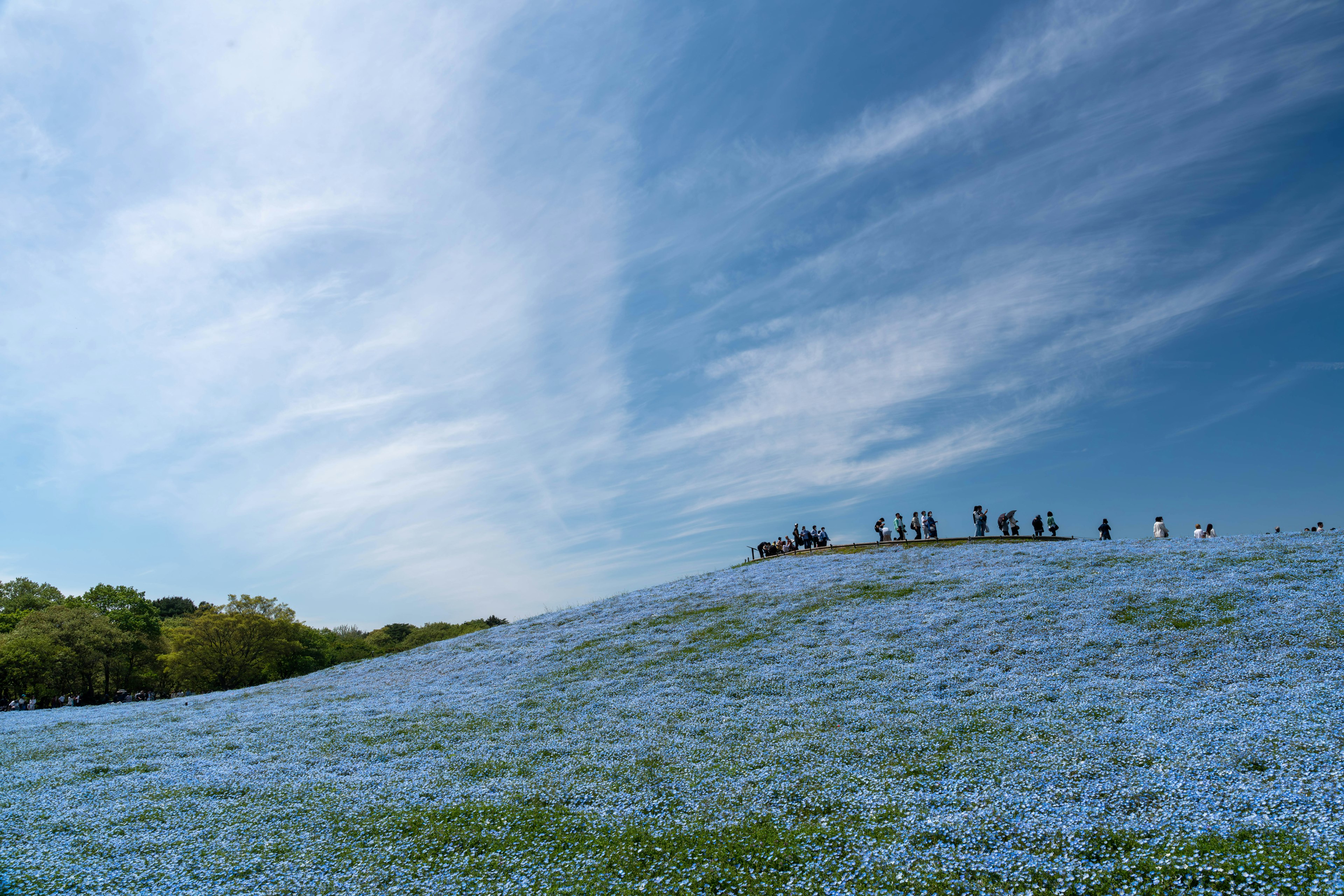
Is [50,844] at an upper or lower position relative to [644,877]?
upper

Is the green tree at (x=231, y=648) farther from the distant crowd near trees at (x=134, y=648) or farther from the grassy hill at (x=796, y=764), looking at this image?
the grassy hill at (x=796, y=764)

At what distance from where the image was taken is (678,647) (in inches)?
999

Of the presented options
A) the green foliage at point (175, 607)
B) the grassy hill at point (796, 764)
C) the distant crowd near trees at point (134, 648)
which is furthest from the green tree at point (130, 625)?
the green foliage at point (175, 607)

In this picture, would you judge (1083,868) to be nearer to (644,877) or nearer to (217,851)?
(644,877)

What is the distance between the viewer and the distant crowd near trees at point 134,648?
3953 cm

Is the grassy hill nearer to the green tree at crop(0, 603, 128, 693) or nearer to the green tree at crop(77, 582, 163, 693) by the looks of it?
the green tree at crop(0, 603, 128, 693)

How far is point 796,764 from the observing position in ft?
45.7

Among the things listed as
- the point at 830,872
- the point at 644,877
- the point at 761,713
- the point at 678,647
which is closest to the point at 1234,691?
the point at 761,713

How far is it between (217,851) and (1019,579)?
28.0m

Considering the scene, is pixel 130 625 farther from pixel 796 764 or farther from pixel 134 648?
pixel 796 764

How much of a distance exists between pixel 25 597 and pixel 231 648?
27.2 metres

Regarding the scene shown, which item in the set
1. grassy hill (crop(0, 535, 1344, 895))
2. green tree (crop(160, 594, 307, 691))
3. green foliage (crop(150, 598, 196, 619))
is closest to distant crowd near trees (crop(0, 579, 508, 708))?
green tree (crop(160, 594, 307, 691))

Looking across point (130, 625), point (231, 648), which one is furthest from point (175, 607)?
point (231, 648)

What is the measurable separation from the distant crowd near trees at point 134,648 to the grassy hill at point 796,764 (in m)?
18.0
